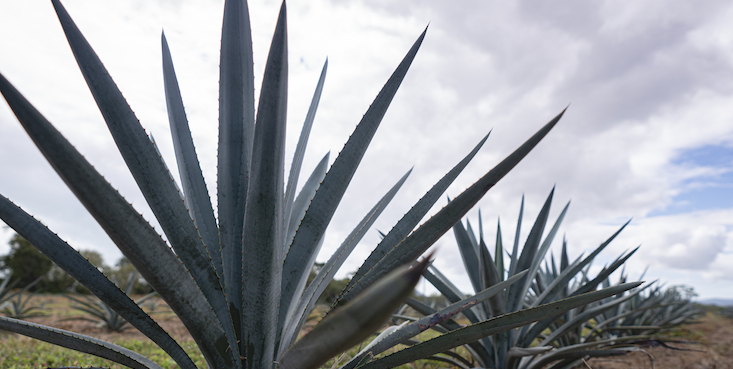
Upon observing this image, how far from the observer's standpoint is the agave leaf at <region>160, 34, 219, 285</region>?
126 cm

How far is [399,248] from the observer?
1.06m

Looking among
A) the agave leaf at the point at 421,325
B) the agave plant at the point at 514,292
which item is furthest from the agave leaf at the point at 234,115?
the agave plant at the point at 514,292

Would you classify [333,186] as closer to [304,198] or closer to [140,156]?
[140,156]

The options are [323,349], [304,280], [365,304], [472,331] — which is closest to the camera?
[365,304]

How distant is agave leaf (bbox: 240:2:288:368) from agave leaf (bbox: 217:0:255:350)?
1.03 ft

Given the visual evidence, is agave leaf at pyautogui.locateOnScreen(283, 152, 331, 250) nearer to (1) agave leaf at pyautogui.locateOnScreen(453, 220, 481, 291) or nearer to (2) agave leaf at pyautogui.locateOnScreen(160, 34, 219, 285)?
(2) agave leaf at pyautogui.locateOnScreen(160, 34, 219, 285)

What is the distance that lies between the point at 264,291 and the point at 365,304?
17.2 inches

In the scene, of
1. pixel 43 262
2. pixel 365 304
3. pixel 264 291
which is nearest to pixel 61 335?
pixel 264 291

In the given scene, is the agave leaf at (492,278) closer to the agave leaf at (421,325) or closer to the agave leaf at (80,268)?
the agave leaf at (421,325)

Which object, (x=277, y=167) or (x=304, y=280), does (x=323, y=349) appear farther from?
(x=304, y=280)

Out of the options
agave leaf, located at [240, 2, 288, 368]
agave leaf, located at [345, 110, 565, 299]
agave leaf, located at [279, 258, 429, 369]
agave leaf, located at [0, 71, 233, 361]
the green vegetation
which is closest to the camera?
agave leaf, located at [279, 258, 429, 369]

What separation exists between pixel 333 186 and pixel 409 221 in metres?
0.29

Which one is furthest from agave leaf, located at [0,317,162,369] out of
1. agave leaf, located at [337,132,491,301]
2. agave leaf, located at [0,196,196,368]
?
agave leaf, located at [337,132,491,301]

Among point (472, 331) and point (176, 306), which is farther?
point (472, 331)
